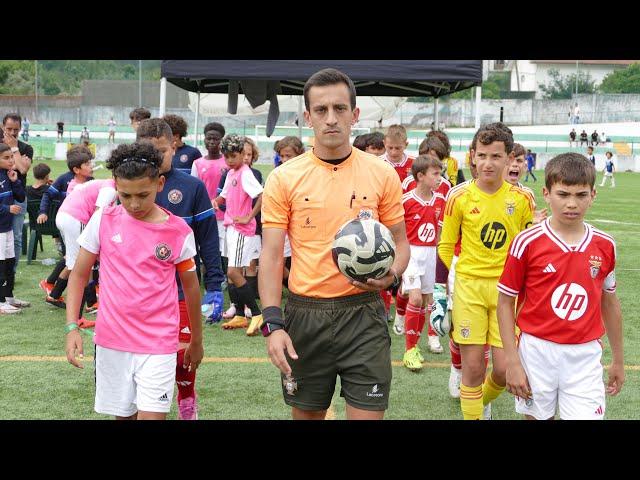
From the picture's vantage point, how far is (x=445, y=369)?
7.03 m

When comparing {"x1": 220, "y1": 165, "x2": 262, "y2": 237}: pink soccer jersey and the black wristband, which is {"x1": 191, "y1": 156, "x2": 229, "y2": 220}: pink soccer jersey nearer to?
{"x1": 220, "y1": 165, "x2": 262, "y2": 237}: pink soccer jersey

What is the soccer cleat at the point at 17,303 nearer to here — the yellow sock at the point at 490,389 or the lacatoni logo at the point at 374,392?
the yellow sock at the point at 490,389

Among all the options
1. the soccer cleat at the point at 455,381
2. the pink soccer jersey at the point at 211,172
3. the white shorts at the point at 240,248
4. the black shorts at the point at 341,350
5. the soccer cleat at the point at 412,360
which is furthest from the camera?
the pink soccer jersey at the point at 211,172

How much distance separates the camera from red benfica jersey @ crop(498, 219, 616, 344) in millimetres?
3906

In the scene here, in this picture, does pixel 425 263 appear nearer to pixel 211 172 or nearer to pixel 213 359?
pixel 213 359

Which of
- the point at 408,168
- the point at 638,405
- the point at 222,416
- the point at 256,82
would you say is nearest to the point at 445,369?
the point at 638,405

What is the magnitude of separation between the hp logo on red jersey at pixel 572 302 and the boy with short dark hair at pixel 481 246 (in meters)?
1.22

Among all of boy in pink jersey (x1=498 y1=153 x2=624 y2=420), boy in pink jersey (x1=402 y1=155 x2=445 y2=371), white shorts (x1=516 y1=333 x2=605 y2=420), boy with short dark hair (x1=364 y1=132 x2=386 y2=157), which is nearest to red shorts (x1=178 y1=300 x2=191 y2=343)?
boy in pink jersey (x1=498 y1=153 x2=624 y2=420)

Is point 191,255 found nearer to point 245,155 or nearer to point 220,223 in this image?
point 245,155

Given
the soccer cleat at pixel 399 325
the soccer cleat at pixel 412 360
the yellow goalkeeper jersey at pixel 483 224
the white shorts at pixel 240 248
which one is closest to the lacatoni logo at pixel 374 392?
the yellow goalkeeper jersey at pixel 483 224

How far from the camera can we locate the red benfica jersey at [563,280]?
3.91 meters

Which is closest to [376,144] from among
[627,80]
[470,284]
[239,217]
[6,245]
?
[239,217]

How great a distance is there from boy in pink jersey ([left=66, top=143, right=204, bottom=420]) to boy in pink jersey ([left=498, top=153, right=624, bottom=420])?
185 centimetres

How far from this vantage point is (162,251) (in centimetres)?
409
